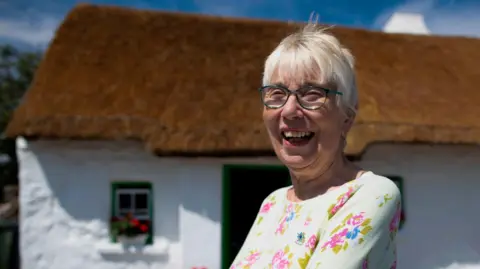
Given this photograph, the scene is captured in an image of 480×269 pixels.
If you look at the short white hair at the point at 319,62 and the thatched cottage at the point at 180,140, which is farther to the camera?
the thatched cottage at the point at 180,140

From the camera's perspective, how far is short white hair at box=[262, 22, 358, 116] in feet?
4.58

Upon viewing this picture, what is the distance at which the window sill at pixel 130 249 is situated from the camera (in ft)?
18.7

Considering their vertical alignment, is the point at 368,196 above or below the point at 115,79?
below

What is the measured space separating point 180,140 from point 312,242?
14.1ft

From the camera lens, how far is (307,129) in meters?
1.42

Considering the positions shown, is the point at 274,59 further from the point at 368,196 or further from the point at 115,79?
the point at 115,79

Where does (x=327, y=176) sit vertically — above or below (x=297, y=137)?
below

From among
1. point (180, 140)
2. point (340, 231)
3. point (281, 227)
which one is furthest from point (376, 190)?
point (180, 140)

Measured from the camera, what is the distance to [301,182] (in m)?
1.54

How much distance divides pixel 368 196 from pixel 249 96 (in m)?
5.06

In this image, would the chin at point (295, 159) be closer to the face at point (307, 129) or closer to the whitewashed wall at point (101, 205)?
the face at point (307, 129)

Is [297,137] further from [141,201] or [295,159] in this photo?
[141,201]

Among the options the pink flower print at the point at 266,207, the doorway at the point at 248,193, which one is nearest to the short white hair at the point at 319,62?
the pink flower print at the point at 266,207

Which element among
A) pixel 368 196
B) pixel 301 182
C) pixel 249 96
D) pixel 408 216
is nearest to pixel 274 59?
pixel 301 182
